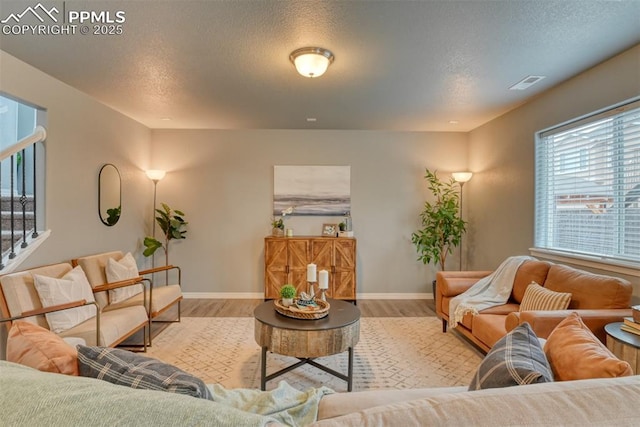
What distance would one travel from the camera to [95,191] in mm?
3672

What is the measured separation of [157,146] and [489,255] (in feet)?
17.1

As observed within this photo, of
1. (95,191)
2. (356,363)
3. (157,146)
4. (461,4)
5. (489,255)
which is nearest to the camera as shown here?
(461,4)

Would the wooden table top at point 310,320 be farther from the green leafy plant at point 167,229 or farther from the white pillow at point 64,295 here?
the green leafy plant at point 167,229

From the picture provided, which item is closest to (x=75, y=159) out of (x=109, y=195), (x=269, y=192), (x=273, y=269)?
(x=109, y=195)

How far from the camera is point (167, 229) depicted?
4738mm


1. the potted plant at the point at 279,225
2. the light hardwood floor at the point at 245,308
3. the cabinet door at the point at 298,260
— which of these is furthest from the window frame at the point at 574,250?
the potted plant at the point at 279,225

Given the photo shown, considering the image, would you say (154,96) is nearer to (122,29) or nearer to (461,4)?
(122,29)

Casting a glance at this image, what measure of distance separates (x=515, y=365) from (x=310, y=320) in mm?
1575

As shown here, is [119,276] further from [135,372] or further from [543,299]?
[543,299]

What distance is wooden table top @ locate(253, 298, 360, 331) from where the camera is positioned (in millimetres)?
2309

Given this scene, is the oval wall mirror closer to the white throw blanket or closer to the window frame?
the white throw blanket

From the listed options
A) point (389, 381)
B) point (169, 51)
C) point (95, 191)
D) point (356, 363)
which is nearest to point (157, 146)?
point (95, 191)

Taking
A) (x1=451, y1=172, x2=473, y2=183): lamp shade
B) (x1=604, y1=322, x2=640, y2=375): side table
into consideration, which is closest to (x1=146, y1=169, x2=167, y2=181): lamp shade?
(x1=451, y1=172, x2=473, y2=183): lamp shade

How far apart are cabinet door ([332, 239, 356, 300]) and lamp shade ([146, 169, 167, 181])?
273cm
